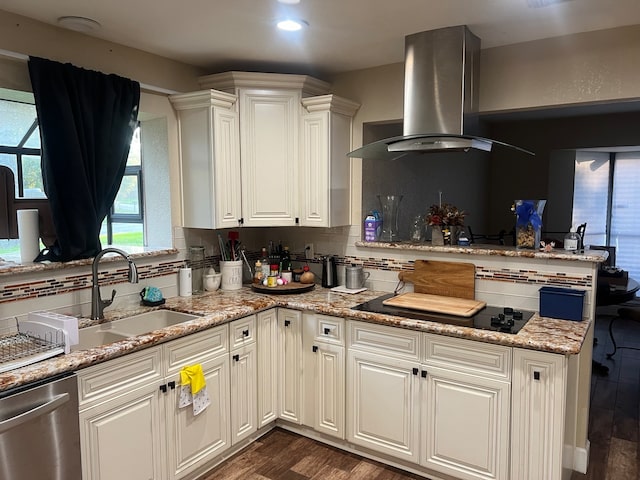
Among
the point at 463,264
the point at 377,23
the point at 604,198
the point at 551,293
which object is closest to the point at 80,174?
the point at 377,23

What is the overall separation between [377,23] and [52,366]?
2190 mm

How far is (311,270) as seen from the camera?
12.1 ft

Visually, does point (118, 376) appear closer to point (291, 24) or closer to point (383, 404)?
point (383, 404)

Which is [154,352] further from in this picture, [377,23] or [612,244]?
[612,244]

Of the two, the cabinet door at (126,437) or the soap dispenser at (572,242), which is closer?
the cabinet door at (126,437)

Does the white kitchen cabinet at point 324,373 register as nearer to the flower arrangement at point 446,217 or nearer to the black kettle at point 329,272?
the black kettle at point 329,272

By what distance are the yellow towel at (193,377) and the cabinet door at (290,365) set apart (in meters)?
0.65

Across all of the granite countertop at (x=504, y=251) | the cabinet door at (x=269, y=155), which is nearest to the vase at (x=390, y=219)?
the granite countertop at (x=504, y=251)

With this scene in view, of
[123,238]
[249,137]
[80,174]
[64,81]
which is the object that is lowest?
[123,238]

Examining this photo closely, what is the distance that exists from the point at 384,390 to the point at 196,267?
60.1 inches

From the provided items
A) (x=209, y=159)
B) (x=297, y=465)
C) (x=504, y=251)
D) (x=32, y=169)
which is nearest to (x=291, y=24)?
(x=209, y=159)

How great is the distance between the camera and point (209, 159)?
9.96 feet

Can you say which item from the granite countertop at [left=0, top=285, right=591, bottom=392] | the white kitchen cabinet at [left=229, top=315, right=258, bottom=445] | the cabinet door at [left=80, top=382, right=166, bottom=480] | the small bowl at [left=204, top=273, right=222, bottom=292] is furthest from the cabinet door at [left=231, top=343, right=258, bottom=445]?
the small bowl at [left=204, top=273, right=222, bottom=292]

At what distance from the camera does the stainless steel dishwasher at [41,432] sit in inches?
67.8
